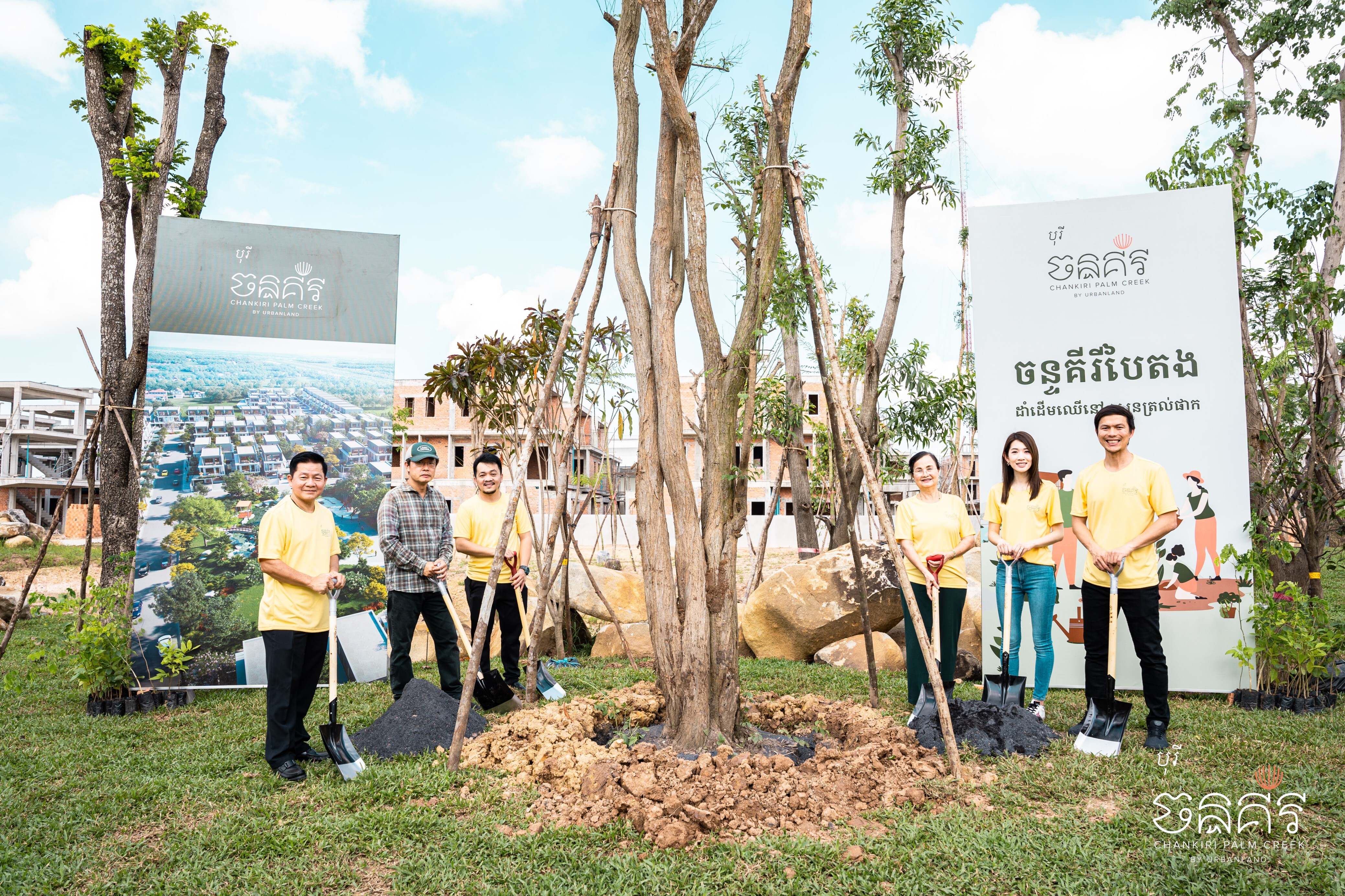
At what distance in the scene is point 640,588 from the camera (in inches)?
300

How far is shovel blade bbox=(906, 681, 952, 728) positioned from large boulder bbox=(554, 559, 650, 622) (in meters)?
3.59

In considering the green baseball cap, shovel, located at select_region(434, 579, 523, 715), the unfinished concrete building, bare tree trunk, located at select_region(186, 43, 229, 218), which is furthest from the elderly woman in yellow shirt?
the unfinished concrete building

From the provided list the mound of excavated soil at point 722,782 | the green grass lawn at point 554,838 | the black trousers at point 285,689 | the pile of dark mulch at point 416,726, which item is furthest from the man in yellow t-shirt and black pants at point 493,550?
the green grass lawn at point 554,838

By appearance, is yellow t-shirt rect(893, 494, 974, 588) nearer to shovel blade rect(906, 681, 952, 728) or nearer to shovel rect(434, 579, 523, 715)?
shovel blade rect(906, 681, 952, 728)

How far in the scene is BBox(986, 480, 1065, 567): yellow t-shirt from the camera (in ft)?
14.3

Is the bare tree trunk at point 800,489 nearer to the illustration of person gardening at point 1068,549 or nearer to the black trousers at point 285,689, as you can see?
the illustration of person gardening at point 1068,549

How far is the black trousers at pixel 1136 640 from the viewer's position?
3.93m

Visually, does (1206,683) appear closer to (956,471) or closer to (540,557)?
(956,471)

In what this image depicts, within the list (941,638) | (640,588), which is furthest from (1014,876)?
(640,588)

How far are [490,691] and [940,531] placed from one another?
8.96ft

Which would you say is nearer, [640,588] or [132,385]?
[132,385]

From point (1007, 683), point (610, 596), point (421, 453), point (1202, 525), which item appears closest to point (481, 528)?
point (421, 453)

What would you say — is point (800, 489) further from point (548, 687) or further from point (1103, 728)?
point (1103, 728)

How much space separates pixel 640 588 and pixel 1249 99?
10.9m
